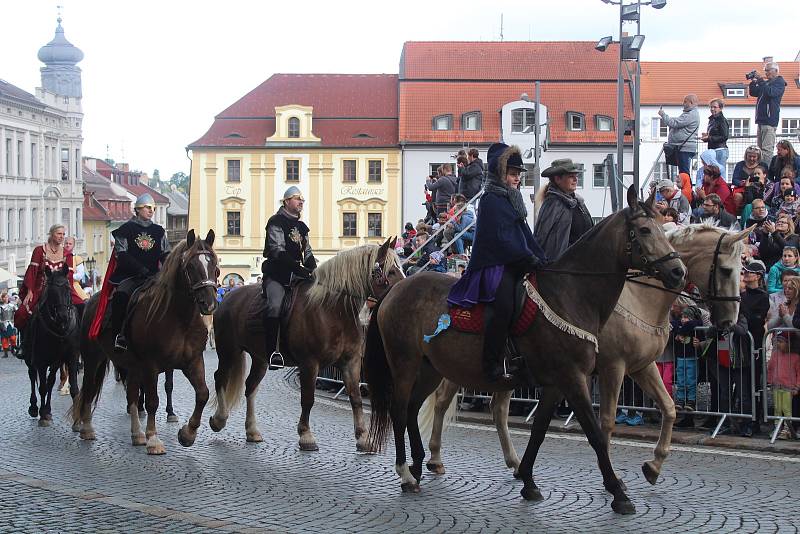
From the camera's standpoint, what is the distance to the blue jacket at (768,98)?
62.0 ft

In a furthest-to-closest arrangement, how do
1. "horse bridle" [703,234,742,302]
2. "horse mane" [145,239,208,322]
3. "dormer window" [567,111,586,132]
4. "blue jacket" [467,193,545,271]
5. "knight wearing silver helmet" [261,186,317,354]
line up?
"dormer window" [567,111,586,132] < "knight wearing silver helmet" [261,186,317,354] < "horse mane" [145,239,208,322] < "horse bridle" [703,234,742,302] < "blue jacket" [467,193,545,271]

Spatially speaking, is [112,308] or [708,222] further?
[112,308]

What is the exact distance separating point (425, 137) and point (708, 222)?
62106 mm

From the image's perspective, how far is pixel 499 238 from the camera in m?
9.20

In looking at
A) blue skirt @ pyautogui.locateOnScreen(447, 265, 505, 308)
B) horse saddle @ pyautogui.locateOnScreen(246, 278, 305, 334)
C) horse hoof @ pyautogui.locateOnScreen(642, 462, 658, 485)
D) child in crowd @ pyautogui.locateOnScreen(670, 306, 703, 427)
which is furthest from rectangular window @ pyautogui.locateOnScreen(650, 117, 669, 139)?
blue skirt @ pyautogui.locateOnScreen(447, 265, 505, 308)

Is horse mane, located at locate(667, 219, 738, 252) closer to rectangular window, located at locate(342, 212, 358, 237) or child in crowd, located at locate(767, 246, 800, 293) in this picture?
child in crowd, located at locate(767, 246, 800, 293)

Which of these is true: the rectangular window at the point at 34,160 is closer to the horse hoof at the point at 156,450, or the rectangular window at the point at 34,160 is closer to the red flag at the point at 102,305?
the red flag at the point at 102,305

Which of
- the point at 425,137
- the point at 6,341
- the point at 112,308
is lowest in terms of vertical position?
the point at 6,341

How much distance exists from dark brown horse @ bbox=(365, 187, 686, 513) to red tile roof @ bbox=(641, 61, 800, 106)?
62.0 metres

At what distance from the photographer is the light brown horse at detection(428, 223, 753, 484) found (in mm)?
9836

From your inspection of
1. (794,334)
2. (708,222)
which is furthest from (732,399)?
(708,222)

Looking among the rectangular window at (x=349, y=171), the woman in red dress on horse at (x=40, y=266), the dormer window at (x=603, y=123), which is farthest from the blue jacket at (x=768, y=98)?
the rectangular window at (x=349, y=171)

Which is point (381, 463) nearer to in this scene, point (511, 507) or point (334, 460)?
point (334, 460)

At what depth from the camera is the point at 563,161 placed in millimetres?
10016
